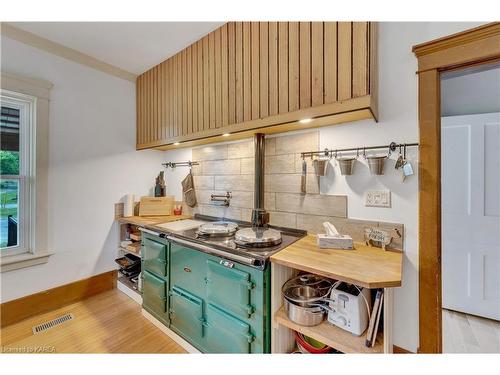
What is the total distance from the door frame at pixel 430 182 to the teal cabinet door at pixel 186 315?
1347mm

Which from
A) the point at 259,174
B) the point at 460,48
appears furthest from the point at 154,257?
the point at 460,48

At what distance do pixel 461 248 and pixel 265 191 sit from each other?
6.44 ft

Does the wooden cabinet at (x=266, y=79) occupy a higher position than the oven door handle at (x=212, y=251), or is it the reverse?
the wooden cabinet at (x=266, y=79)

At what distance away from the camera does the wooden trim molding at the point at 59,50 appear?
5.84ft

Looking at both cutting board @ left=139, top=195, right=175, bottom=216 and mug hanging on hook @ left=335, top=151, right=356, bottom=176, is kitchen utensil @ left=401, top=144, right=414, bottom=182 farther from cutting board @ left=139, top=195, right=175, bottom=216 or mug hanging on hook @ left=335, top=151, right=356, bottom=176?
cutting board @ left=139, top=195, right=175, bottom=216

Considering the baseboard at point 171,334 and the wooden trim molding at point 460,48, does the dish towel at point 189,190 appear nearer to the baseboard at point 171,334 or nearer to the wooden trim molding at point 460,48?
the baseboard at point 171,334

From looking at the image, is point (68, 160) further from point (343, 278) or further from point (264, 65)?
point (343, 278)

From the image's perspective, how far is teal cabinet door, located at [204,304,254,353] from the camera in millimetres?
1242

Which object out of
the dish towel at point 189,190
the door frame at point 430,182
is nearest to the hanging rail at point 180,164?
the dish towel at point 189,190

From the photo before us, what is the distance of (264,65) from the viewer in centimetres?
146

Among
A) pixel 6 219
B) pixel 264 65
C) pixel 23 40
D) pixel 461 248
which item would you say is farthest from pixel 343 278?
pixel 23 40

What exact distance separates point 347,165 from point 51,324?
2690 millimetres
